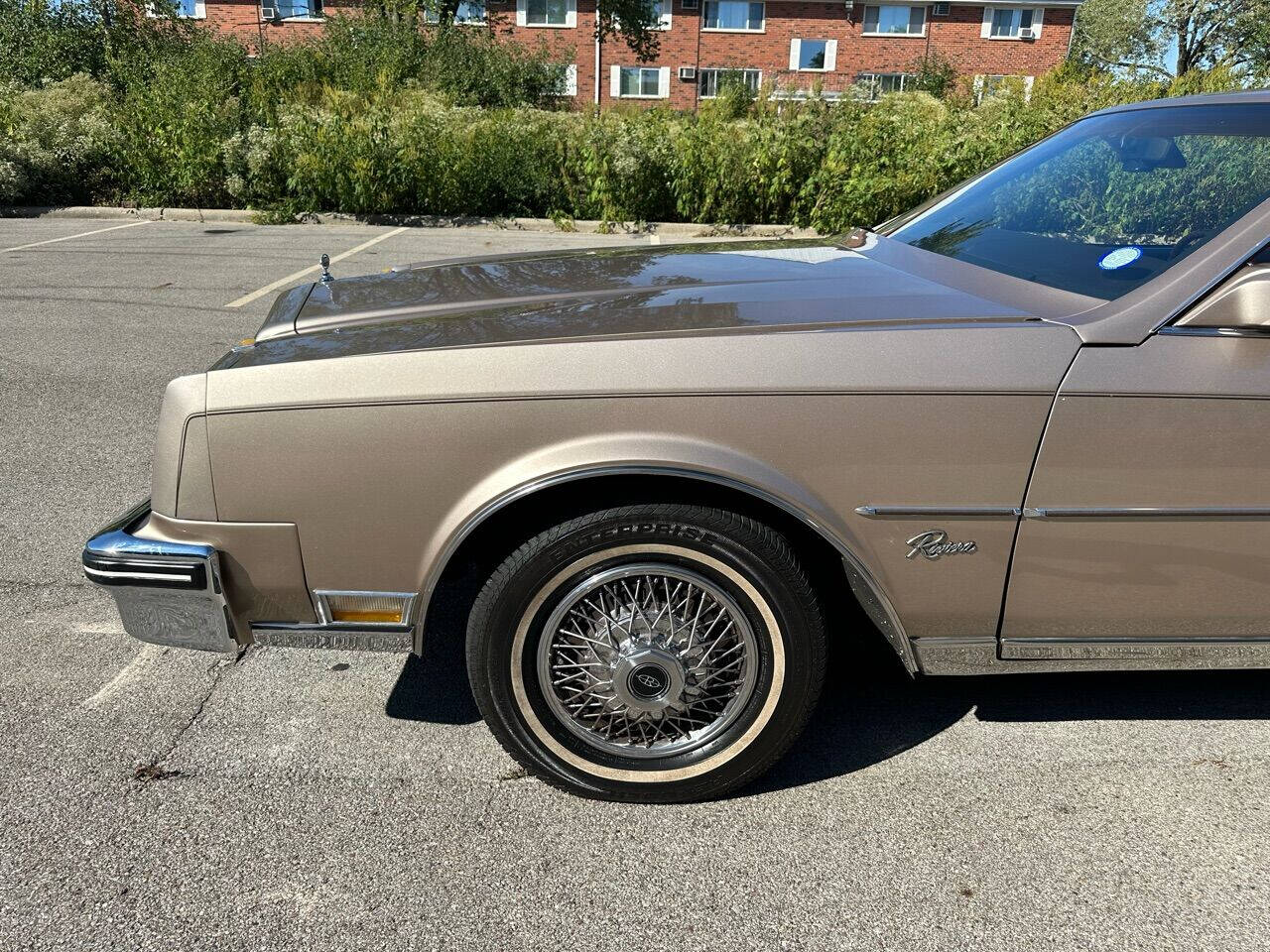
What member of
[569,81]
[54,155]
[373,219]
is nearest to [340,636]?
[373,219]

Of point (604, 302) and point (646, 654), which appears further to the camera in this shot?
point (604, 302)

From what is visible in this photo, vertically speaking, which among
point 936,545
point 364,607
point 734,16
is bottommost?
point 364,607

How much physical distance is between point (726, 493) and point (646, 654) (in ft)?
1.52

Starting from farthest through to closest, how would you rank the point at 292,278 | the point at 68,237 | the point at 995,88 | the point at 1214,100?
the point at 995,88
the point at 68,237
the point at 292,278
the point at 1214,100

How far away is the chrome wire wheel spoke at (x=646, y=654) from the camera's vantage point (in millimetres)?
2389

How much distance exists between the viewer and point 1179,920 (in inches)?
83.4

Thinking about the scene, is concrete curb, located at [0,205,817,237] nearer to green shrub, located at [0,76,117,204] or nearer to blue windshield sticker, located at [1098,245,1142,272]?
green shrub, located at [0,76,117,204]

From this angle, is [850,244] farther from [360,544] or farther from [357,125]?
[357,125]

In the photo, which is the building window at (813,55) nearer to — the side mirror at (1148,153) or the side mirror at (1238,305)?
the side mirror at (1148,153)

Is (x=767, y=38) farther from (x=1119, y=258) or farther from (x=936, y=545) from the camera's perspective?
(x=936, y=545)

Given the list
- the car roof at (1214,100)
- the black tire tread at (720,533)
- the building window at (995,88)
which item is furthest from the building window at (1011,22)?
the black tire tread at (720,533)

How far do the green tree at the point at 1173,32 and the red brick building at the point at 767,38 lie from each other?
462 centimetres

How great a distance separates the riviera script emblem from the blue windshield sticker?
0.88 m

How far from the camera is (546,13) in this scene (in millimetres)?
39469
